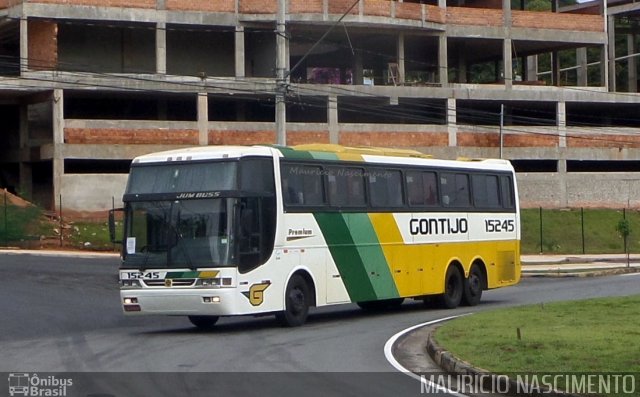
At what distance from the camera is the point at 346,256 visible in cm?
2309

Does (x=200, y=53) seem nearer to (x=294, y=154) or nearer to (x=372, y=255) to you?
(x=372, y=255)

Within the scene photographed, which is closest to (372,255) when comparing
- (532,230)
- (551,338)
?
(551,338)

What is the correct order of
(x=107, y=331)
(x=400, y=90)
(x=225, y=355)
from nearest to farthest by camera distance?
Answer: (x=225, y=355), (x=107, y=331), (x=400, y=90)

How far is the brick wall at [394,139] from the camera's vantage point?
185ft

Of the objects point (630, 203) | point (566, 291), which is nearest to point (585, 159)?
point (630, 203)

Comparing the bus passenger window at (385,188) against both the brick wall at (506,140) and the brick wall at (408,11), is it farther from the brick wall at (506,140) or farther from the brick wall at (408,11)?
the brick wall at (506,140)

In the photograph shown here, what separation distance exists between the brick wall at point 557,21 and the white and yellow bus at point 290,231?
36233 mm

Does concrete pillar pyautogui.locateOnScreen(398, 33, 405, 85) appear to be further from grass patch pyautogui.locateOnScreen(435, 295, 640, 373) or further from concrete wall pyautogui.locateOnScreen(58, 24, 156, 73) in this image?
grass patch pyautogui.locateOnScreen(435, 295, 640, 373)

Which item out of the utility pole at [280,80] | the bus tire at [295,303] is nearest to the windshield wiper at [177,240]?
the bus tire at [295,303]

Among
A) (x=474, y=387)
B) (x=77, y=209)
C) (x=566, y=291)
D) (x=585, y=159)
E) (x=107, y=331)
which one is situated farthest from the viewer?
(x=585, y=159)

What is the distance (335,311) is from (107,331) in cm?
719

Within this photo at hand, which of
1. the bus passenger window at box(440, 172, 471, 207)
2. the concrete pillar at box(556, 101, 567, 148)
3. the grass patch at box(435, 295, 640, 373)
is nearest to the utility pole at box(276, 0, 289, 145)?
the bus passenger window at box(440, 172, 471, 207)

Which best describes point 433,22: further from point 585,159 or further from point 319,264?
point 319,264

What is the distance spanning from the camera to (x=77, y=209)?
51594 millimetres
